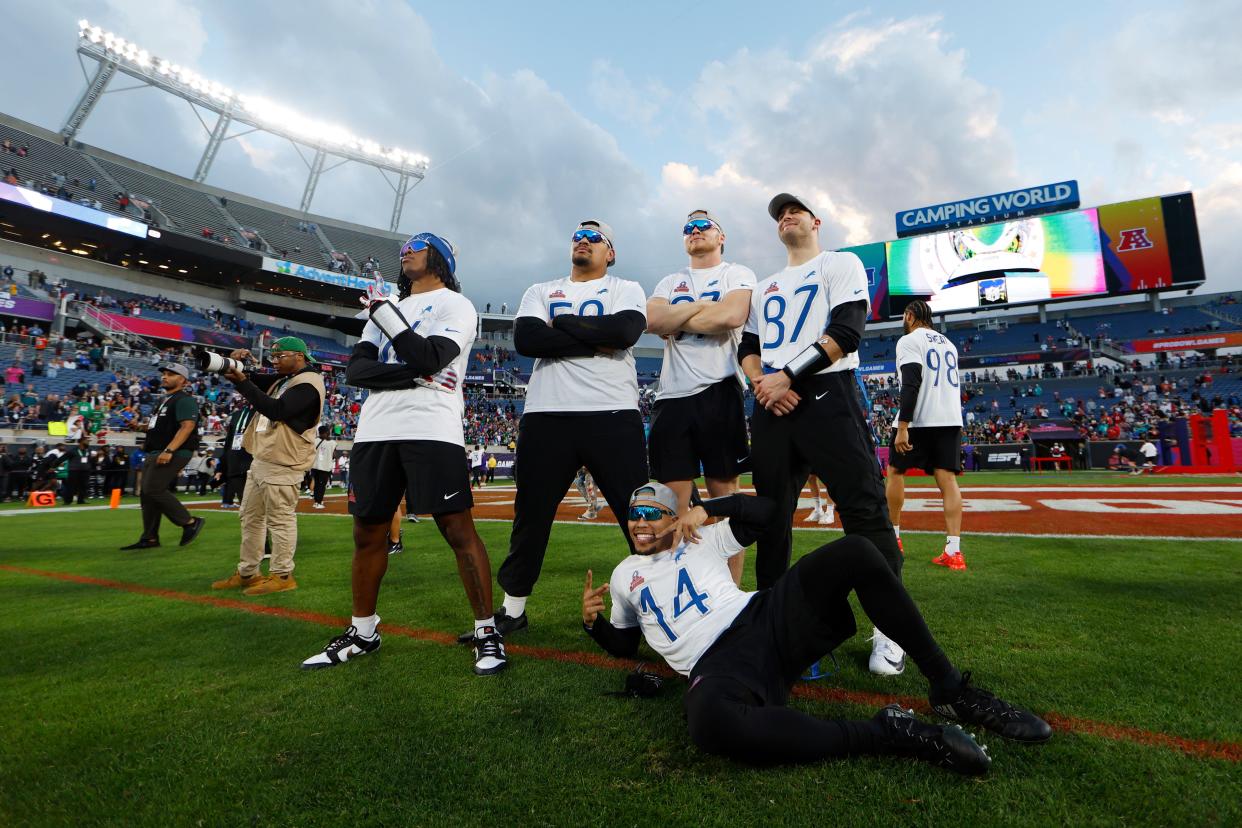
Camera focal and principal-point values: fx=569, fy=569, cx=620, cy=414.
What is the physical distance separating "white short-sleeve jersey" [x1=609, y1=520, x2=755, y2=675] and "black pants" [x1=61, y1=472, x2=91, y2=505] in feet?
63.0

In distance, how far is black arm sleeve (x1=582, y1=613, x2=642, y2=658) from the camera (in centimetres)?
236

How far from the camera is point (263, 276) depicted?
41.1 meters

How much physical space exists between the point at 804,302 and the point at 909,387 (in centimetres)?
233

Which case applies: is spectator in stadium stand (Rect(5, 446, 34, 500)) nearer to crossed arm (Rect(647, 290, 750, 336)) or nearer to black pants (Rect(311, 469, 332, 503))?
black pants (Rect(311, 469, 332, 503))

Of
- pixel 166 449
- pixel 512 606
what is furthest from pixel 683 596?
pixel 166 449

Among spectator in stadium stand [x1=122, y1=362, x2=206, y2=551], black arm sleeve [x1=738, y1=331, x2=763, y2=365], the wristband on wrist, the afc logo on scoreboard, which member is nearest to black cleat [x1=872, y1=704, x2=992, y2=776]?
the wristband on wrist

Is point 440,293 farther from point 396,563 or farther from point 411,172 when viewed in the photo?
point 411,172

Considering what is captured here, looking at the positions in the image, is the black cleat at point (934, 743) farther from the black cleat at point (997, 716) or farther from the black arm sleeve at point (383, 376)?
the black arm sleeve at point (383, 376)

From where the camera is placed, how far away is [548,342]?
125 inches

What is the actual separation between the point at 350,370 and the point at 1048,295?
40399 millimetres

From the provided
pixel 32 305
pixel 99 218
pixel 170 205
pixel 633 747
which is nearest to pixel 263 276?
pixel 170 205

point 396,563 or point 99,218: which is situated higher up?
point 99,218

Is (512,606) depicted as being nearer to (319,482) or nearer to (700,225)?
(700,225)

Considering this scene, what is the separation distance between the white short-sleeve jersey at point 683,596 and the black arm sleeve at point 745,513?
4 centimetres
